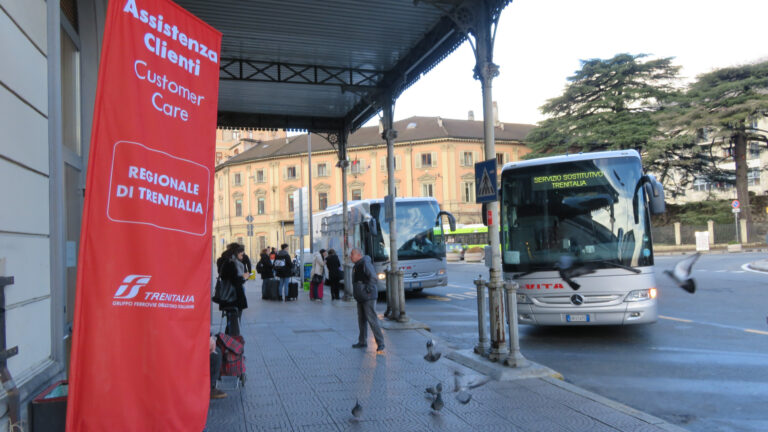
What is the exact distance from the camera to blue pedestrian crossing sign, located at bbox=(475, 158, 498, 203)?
8.75 meters

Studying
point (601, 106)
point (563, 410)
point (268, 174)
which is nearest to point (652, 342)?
point (563, 410)

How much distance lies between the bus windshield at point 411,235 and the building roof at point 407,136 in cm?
4656

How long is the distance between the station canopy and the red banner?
647cm

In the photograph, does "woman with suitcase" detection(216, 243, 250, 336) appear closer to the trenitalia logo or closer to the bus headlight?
the trenitalia logo

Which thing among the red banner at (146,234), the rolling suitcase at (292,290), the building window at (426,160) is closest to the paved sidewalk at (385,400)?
the red banner at (146,234)

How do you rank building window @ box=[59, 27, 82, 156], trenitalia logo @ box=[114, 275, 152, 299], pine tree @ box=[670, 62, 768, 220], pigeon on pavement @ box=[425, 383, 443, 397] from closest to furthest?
trenitalia logo @ box=[114, 275, 152, 299], pigeon on pavement @ box=[425, 383, 443, 397], building window @ box=[59, 27, 82, 156], pine tree @ box=[670, 62, 768, 220]

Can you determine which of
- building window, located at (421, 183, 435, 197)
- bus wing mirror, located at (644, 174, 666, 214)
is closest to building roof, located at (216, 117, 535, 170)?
building window, located at (421, 183, 435, 197)

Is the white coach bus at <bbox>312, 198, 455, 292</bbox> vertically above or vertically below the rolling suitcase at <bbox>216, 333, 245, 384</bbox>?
above

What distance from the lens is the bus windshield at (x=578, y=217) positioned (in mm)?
10359

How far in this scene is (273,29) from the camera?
11688 millimetres

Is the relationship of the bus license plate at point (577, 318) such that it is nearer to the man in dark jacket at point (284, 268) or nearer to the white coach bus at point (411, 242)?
the white coach bus at point (411, 242)

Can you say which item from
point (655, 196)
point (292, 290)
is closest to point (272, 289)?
point (292, 290)

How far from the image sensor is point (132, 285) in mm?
3467

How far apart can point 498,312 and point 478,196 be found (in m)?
1.91
